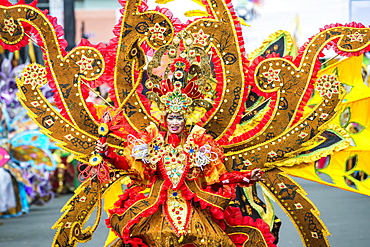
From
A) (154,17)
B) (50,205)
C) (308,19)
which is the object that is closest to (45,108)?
(154,17)

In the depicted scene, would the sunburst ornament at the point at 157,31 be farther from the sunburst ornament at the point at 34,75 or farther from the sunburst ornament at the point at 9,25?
the sunburst ornament at the point at 9,25

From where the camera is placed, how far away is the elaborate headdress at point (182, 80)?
6891 mm

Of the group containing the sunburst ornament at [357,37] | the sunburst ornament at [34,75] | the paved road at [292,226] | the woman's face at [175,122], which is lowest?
the paved road at [292,226]

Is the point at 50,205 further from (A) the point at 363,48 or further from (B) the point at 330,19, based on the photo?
(A) the point at 363,48

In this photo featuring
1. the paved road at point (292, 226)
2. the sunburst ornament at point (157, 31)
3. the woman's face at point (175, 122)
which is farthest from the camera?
the paved road at point (292, 226)

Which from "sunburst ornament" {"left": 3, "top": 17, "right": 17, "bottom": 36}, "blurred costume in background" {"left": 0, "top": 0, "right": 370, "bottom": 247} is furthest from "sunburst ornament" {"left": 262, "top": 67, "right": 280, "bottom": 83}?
"sunburst ornament" {"left": 3, "top": 17, "right": 17, "bottom": 36}

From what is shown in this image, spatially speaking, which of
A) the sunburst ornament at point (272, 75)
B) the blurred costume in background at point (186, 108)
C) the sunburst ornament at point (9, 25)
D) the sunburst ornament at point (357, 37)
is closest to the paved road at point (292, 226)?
the blurred costume in background at point (186, 108)

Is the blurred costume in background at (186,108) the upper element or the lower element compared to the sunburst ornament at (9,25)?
lower

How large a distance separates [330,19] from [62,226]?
12.3m

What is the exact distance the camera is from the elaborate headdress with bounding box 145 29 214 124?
6.89m

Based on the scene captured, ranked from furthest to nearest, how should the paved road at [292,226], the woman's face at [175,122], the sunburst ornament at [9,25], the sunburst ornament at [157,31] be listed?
the paved road at [292,226]
the sunburst ornament at [157,31]
the sunburst ornament at [9,25]
the woman's face at [175,122]

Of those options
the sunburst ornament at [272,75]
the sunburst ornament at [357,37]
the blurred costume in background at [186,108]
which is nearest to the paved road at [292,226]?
the blurred costume in background at [186,108]

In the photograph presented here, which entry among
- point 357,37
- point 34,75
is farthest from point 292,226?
point 34,75

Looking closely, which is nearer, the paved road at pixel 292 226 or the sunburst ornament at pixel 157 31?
the sunburst ornament at pixel 157 31
